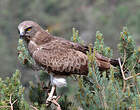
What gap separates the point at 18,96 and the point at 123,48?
163cm

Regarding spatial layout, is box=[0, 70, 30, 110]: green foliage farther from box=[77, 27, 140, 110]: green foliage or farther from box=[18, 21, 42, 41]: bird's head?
box=[18, 21, 42, 41]: bird's head

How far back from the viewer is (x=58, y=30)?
4481cm

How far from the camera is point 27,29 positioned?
5.30 meters

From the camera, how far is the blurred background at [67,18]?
124 feet

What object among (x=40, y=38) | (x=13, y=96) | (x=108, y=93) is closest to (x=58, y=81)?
(x=40, y=38)

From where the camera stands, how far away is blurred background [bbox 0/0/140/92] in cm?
3778

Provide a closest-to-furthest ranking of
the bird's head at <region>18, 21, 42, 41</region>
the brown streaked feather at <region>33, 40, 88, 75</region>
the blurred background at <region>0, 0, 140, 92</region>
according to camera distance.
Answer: the brown streaked feather at <region>33, 40, 88, 75</region> < the bird's head at <region>18, 21, 42, 41</region> < the blurred background at <region>0, 0, 140, 92</region>

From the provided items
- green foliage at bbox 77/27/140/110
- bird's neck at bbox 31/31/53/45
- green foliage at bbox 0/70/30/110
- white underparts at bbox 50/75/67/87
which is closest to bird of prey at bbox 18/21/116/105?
white underparts at bbox 50/75/67/87

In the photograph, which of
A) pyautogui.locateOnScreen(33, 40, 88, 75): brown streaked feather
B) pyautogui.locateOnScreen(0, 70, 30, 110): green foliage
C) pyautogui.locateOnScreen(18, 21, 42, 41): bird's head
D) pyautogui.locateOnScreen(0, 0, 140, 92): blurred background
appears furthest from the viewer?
pyautogui.locateOnScreen(0, 0, 140, 92): blurred background

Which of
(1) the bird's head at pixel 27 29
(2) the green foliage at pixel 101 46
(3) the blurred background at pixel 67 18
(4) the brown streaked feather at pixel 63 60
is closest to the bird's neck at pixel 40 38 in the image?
(1) the bird's head at pixel 27 29

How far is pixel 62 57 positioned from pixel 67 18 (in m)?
43.3

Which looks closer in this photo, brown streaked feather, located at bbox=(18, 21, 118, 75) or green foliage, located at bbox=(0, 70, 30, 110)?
green foliage, located at bbox=(0, 70, 30, 110)

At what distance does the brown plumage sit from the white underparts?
0.29ft

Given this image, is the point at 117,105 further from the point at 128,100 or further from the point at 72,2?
the point at 72,2
